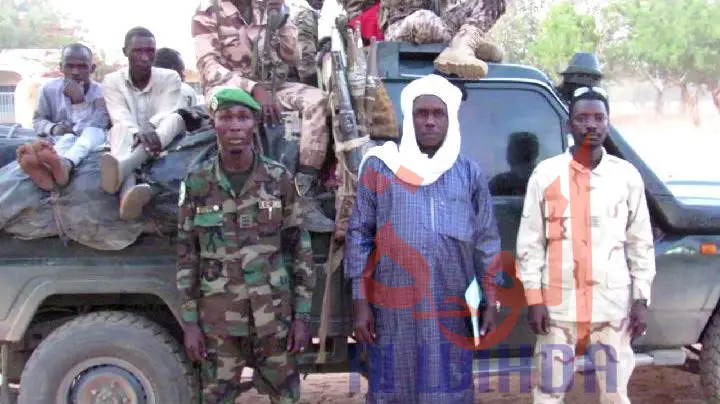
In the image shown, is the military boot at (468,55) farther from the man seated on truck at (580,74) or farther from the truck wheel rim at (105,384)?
the truck wheel rim at (105,384)

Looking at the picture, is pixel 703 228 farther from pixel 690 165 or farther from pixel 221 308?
pixel 690 165

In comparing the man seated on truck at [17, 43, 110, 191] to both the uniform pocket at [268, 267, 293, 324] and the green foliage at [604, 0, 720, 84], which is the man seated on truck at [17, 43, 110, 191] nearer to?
the uniform pocket at [268, 267, 293, 324]

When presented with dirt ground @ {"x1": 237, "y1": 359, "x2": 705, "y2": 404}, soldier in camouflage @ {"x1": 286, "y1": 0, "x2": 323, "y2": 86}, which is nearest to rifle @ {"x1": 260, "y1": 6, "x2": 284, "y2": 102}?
soldier in camouflage @ {"x1": 286, "y1": 0, "x2": 323, "y2": 86}

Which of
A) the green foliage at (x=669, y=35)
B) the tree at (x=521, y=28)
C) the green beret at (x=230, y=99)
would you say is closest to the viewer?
the green beret at (x=230, y=99)

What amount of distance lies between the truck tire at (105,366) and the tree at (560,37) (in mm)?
24070

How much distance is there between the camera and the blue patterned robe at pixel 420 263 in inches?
125

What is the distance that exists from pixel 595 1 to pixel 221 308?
98.4 feet

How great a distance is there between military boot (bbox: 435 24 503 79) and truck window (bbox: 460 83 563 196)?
15 centimetres

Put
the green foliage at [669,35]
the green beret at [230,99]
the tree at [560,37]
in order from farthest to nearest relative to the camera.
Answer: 1. the green foliage at [669,35]
2. the tree at [560,37]
3. the green beret at [230,99]

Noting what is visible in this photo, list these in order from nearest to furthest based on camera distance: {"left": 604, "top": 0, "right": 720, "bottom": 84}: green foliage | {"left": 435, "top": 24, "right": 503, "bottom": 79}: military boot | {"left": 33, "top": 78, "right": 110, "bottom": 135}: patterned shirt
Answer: {"left": 435, "top": 24, "right": 503, "bottom": 79}: military boot
{"left": 33, "top": 78, "right": 110, "bottom": 135}: patterned shirt
{"left": 604, "top": 0, "right": 720, "bottom": 84}: green foliage

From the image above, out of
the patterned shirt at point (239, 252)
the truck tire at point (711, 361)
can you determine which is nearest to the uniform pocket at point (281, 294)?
the patterned shirt at point (239, 252)

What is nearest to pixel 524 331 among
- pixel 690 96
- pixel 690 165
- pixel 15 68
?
pixel 690 165

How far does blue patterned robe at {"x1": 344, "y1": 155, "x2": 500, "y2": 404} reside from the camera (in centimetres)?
316

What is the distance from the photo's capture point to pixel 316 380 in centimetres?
524
